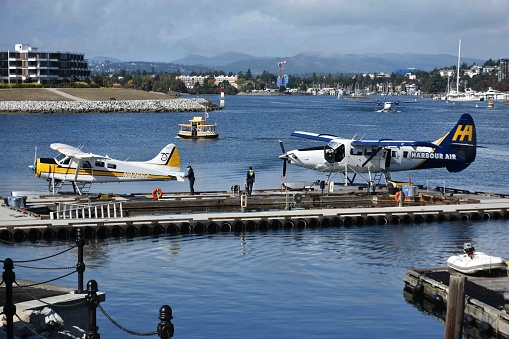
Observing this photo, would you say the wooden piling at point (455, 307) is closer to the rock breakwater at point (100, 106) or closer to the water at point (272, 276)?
the water at point (272, 276)

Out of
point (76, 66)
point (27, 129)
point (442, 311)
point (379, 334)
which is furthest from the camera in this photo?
point (76, 66)

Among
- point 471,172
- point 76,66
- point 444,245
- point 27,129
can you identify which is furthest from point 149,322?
point 76,66

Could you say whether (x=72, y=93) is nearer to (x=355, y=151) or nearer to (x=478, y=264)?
(x=355, y=151)

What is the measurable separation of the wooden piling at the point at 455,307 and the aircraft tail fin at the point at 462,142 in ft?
76.4

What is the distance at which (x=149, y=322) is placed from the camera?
59.3 ft

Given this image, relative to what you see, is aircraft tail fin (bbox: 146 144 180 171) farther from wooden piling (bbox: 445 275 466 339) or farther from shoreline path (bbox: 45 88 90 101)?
shoreline path (bbox: 45 88 90 101)

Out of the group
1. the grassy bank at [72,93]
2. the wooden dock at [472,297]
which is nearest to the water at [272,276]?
the wooden dock at [472,297]

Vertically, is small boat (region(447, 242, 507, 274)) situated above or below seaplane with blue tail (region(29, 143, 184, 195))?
below

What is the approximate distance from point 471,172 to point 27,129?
5638 cm

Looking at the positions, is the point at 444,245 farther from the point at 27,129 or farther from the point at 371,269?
the point at 27,129

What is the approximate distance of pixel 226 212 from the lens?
99.4 feet

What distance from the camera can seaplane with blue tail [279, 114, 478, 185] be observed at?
34031mm

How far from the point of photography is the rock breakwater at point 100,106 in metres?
127

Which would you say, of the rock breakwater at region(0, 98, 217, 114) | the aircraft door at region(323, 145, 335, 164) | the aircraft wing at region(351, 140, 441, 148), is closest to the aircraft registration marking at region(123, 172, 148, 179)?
the aircraft door at region(323, 145, 335, 164)
